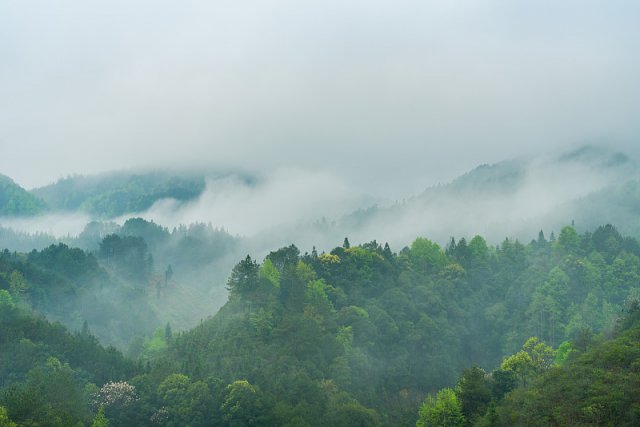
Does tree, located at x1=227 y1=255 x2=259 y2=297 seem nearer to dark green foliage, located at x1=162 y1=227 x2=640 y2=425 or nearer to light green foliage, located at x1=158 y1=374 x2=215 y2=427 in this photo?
dark green foliage, located at x1=162 y1=227 x2=640 y2=425

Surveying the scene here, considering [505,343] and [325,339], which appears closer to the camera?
[325,339]

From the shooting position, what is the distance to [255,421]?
91.4 m

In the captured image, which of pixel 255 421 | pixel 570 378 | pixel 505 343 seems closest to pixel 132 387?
pixel 255 421

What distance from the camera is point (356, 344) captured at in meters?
118

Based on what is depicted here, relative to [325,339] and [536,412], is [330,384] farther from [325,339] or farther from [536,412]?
[536,412]

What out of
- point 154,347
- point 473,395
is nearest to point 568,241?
point 473,395

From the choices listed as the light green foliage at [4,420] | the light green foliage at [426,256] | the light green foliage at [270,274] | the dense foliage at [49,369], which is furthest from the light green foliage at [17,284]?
the light green foliage at [426,256]

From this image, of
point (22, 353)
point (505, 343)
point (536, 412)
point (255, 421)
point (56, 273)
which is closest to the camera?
point (536, 412)

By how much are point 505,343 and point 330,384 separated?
41372 millimetres

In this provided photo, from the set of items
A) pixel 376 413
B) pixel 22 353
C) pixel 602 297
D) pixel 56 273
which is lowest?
pixel 376 413

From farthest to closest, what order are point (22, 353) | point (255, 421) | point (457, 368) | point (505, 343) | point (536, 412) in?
point (505, 343)
point (457, 368)
point (22, 353)
point (255, 421)
point (536, 412)

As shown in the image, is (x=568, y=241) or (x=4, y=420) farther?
(x=568, y=241)

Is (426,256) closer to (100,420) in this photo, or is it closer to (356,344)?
(356,344)

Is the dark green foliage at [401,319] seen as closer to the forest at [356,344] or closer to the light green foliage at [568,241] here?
the light green foliage at [568,241]
